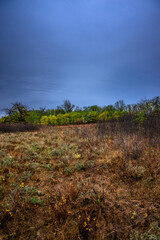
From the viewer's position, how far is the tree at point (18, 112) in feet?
49.9

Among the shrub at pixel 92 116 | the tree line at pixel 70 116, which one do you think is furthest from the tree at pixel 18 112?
the shrub at pixel 92 116

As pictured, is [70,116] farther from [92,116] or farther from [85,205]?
[85,205]

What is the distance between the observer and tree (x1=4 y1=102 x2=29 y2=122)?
49.9 ft

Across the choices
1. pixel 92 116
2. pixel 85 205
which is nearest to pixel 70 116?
pixel 92 116

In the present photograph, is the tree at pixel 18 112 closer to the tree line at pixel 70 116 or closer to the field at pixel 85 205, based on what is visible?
the tree line at pixel 70 116

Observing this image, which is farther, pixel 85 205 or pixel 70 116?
pixel 70 116

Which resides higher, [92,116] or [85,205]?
[92,116]

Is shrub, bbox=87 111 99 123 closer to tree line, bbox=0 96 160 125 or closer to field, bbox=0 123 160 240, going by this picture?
tree line, bbox=0 96 160 125

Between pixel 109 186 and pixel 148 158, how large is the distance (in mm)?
2066

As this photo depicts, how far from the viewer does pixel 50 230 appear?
2.11 meters

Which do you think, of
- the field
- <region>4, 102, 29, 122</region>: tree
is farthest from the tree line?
the field

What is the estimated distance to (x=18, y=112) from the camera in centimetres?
1546

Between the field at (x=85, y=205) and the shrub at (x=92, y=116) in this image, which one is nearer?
the field at (x=85, y=205)

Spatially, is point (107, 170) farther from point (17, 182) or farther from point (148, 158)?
point (17, 182)
